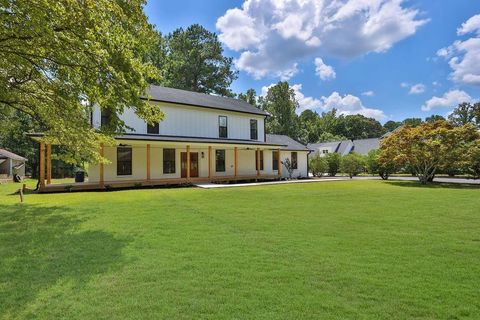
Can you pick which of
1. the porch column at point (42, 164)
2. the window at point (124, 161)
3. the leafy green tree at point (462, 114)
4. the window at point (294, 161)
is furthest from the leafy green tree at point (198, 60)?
the leafy green tree at point (462, 114)

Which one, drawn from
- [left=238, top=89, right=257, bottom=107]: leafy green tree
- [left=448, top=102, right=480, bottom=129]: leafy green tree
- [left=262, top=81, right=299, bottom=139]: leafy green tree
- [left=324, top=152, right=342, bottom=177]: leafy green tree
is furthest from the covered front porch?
[left=448, top=102, right=480, bottom=129]: leafy green tree

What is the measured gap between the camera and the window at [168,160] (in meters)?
20.0

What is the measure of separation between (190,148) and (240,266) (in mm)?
16618

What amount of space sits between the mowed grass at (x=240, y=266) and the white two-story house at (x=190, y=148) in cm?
923

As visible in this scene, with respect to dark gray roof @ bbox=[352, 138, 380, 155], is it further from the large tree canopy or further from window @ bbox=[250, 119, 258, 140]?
the large tree canopy

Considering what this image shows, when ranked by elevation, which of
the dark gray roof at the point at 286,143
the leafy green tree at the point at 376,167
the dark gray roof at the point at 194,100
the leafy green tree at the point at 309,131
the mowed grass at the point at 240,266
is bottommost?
the mowed grass at the point at 240,266

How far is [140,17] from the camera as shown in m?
7.73

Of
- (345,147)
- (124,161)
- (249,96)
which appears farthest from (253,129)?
(345,147)

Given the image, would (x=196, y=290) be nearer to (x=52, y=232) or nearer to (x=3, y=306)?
(x=3, y=306)

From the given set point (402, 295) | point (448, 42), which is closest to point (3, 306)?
point (402, 295)

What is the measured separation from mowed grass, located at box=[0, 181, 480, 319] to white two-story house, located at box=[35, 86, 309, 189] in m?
9.23

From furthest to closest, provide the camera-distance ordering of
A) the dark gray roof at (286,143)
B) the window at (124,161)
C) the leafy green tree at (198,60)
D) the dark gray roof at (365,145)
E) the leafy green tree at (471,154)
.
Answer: the dark gray roof at (365,145), the leafy green tree at (198,60), the dark gray roof at (286,143), the leafy green tree at (471,154), the window at (124,161)

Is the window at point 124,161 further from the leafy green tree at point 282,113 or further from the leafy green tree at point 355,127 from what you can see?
the leafy green tree at point 355,127

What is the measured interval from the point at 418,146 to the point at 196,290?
20.6 metres
